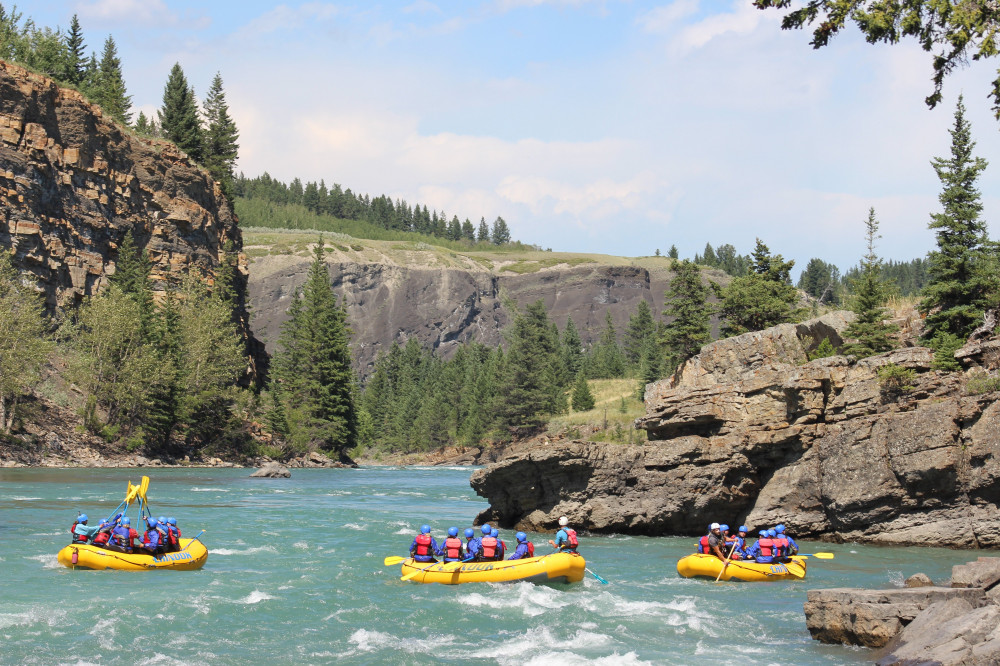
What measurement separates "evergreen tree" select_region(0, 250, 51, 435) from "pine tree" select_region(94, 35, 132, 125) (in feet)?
90.7

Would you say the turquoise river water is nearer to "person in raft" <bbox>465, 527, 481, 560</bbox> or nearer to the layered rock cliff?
"person in raft" <bbox>465, 527, 481, 560</bbox>

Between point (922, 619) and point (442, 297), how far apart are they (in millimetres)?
155910

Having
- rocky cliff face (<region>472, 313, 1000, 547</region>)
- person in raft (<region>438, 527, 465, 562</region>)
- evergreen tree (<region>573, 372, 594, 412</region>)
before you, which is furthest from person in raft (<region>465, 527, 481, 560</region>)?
evergreen tree (<region>573, 372, 594, 412</region>)

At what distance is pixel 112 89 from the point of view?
84.1 m

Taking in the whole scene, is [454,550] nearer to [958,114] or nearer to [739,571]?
[739,571]

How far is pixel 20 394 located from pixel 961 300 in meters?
48.9

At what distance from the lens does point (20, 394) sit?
169 feet

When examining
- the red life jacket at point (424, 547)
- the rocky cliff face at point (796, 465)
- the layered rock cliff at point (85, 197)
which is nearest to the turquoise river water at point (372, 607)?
the red life jacket at point (424, 547)

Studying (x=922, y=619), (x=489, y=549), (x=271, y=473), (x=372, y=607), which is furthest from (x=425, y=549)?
(x=271, y=473)

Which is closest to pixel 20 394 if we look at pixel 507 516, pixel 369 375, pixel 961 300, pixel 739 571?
pixel 507 516

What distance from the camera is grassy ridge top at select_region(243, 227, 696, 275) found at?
545ft

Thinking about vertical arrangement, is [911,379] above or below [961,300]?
below

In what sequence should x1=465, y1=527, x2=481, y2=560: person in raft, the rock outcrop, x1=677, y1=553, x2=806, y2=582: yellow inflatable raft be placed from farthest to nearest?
x1=677, y1=553, x2=806, y2=582: yellow inflatable raft
x1=465, y1=527, x2=481, y2=560: person in raft
the rock outcrop

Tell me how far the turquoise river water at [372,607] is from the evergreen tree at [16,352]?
78.3 feet
